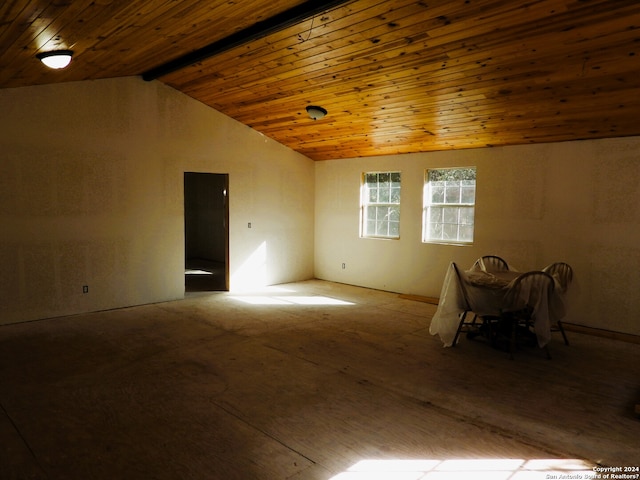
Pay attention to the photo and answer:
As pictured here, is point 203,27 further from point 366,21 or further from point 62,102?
point 62,102

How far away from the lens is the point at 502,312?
14.7 feet

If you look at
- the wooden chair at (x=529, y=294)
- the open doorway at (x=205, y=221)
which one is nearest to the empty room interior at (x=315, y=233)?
the wooden chair at (x=529, y=294)

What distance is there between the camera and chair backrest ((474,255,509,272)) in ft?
17.6

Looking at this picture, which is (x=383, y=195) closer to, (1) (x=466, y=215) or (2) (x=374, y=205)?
(2) (x=374, y=205)

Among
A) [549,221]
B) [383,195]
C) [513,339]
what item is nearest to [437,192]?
[383,195]

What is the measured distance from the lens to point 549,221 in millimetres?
5781

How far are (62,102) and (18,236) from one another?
5.76 ft

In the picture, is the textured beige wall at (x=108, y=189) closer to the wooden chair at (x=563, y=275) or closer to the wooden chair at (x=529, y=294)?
the wooden chair at (x=529, y=294)

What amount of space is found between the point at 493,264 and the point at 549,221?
3.20ft

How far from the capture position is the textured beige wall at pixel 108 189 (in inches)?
215

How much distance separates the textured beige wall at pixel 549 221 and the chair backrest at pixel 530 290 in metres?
0.71

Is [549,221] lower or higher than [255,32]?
lower

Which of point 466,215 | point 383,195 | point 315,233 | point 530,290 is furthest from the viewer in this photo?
point 315,233

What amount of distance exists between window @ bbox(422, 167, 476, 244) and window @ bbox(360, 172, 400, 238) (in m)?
0.64
